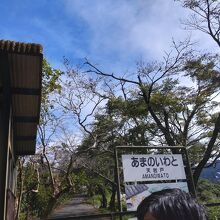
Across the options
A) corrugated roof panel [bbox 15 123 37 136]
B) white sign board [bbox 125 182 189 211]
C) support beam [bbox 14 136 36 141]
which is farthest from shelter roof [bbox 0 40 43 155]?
white sign board [bbox 125 182 189 211]

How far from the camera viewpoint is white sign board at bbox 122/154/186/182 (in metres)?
7.33

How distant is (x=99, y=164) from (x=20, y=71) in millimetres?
22473

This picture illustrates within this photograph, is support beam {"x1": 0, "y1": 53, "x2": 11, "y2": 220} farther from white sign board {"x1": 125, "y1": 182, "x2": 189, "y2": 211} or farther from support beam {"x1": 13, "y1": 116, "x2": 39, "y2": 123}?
white sign board {"x1": 125, "y1": 182, "x2": 189, "y2": 211}

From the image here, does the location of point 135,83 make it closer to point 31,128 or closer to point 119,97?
point 119,97

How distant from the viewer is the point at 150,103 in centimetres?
2111

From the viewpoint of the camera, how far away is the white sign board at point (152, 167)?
7332 millimetres

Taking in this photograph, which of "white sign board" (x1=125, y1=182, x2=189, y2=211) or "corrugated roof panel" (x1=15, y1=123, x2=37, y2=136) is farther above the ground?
"corrugated roof panel" (x1=15, y1=123, x2=37, y2=136)

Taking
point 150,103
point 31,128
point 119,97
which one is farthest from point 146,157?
point 119,97

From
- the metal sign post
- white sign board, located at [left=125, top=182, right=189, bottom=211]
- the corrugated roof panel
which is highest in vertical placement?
the corrugated roof panel

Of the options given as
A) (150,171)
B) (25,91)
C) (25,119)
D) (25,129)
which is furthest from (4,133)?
(150,171)

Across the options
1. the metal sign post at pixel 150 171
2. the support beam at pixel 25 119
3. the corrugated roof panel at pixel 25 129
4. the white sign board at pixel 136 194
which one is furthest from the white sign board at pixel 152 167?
the corrugated roof panel at pixel 25 129

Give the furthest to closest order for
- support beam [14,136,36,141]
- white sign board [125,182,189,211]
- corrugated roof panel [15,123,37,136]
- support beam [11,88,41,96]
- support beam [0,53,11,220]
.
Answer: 1. support beam [14,136,36,141]
2. corrugated roof panel [15,123,37,136]
3. white sign board [125,182,189,211]
4. support beam [11,88,41,96]
5. support beam [0,53,11,220]

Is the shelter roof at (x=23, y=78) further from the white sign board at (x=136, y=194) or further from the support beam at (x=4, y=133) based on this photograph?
the white sign board at (x=136, y=194)

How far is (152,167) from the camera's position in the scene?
7.56 m
